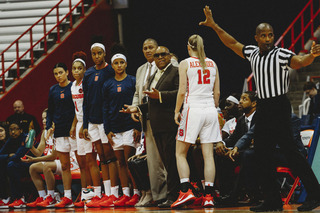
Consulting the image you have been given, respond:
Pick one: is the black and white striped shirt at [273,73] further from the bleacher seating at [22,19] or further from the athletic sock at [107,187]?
the bleacher seating at [22,19]

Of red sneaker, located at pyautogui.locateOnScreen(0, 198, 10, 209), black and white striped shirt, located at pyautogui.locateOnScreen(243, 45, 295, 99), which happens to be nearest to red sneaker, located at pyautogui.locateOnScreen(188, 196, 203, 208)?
black and white striped shirt, located at pyautogui.locateOnScreen(243, 45, 295, 99)

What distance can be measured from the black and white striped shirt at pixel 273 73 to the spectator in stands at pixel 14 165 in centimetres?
475

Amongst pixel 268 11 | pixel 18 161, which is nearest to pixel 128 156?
pixel 18 161

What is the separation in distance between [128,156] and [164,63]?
1371 millimetres

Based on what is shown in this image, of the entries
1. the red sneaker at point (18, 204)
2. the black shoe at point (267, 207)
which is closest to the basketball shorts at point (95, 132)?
the red sneaker at point (18, 204)

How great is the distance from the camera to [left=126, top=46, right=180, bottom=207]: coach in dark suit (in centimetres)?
648

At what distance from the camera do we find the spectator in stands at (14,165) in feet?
28.9

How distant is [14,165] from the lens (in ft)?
29.0

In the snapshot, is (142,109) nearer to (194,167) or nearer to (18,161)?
(194,167)

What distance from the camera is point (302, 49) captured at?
13891 millimetres

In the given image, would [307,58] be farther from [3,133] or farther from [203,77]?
[3,133]

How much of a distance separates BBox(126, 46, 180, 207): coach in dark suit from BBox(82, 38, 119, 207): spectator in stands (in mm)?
869

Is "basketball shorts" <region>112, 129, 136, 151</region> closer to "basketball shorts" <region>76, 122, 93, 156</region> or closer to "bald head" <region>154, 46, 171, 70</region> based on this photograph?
"basketball shorts" <region>76, 122, 93, 156</region>

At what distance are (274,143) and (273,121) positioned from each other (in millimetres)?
245
